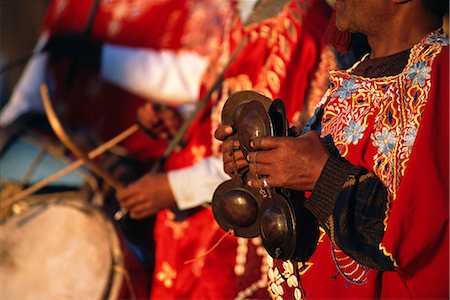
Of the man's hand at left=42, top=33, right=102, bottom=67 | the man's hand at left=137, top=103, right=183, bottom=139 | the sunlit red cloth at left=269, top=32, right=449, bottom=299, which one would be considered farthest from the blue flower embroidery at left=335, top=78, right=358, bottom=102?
the man's hand at left=42, top=33, right=102, bottom=67

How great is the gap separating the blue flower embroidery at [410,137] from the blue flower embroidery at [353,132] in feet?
0.57

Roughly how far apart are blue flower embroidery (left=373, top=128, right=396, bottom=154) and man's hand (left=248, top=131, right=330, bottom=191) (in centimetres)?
13

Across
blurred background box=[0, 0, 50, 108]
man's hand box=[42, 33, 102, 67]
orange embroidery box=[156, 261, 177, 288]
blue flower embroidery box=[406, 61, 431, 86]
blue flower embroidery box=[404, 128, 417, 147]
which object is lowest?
blurred background box=[0, 0, 50, 108]

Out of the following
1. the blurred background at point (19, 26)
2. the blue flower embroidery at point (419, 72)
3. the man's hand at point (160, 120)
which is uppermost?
the blue flower embroidery at point (419, 72)

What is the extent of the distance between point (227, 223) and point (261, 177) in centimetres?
32

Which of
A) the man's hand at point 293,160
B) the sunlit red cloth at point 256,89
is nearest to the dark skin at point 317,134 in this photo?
the man's hand at point 293,160

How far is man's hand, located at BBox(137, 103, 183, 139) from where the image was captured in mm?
4156

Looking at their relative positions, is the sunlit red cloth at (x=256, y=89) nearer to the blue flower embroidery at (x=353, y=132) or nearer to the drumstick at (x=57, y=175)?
the drumstick at (x=57, y=175)

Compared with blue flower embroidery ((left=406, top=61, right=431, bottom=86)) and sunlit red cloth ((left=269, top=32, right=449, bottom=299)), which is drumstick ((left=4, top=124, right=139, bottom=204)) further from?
blue flower embroidery ((left=406, top=61, right=431, bottom=86))

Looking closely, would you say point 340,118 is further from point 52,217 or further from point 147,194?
point 52,217

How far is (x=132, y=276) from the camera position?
3.71 meters

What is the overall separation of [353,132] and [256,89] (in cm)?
123

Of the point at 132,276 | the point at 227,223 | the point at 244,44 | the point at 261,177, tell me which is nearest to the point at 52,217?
the point at 132,276

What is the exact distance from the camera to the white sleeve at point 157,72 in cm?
483
